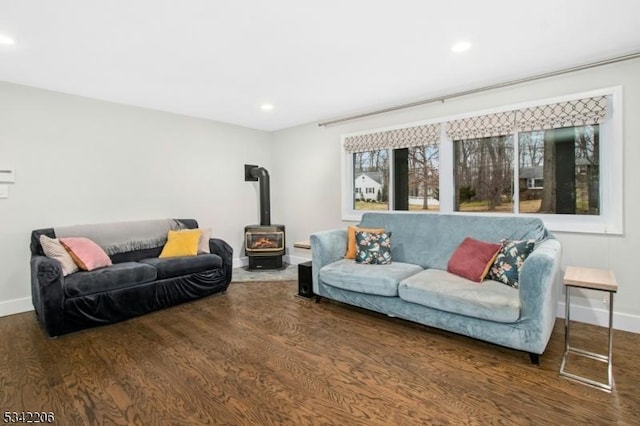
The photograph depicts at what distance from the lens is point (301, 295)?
3.79 m

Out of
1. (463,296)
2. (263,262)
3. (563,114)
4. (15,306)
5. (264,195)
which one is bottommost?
(15,306)

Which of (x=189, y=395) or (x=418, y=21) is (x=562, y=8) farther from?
(x=189, y=395)

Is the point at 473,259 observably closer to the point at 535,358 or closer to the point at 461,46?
the point at 535,358

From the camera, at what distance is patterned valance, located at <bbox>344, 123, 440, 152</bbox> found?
12.5 ft

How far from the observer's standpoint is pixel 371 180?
180 inches

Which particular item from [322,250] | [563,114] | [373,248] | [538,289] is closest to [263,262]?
[322,250]

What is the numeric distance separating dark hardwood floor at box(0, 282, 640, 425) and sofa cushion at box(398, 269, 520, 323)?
31 centimetres

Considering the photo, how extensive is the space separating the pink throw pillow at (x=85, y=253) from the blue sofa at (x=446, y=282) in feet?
7.10

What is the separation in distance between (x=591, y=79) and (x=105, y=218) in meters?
5.24

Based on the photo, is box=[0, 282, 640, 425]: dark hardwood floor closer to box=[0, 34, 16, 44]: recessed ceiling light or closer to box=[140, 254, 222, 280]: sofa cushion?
box=[140, 254, 222, 280]: sofa cushion

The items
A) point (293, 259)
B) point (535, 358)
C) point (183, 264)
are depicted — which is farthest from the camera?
point (293, 259)

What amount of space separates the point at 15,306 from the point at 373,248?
376cm

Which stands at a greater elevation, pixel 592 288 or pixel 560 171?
pixel 560 171

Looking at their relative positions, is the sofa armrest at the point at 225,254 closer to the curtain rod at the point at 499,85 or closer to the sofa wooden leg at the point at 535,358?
the curtain rod at the point at 499,85
